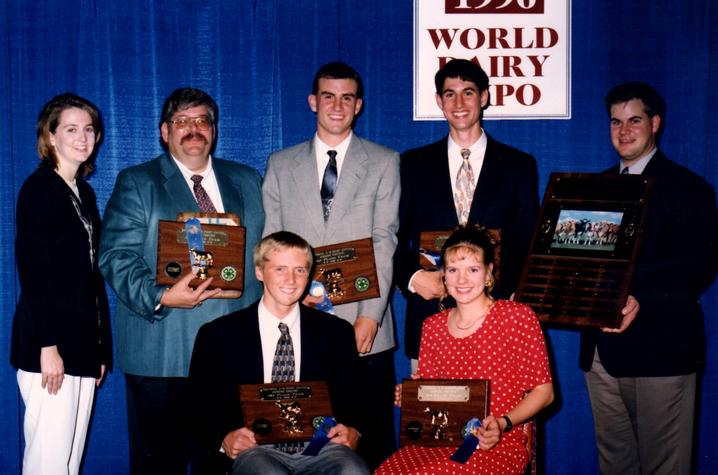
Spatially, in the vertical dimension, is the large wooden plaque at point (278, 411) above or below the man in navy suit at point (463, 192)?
below

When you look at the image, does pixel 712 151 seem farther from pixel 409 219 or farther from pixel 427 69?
pixel 409 219

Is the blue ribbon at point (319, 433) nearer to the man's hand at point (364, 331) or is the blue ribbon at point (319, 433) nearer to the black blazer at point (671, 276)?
the man's hand at point (364, 331)

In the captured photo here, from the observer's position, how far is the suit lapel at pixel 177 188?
3.23 meters

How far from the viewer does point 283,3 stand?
156 inches

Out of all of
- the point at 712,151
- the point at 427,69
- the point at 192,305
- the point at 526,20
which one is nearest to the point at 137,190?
the point at 192,305

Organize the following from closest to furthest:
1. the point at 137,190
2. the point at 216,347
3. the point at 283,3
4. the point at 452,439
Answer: the point at 452,439 → the point at 216,347 → the point at 137,190 → the point at 283,3

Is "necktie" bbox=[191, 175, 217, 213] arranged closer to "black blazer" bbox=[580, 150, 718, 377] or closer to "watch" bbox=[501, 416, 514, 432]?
"watch" bbox=[501, 416, 514, 432]

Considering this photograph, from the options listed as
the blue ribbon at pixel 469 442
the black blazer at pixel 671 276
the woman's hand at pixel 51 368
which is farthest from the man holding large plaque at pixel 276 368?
the black blazer at pixel 671 276

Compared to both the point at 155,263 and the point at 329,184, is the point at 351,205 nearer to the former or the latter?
the point at 329,184

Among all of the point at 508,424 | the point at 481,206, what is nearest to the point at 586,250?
the point at 481,206

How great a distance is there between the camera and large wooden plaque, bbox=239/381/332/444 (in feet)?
8.41

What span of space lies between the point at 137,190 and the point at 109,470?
1.85 meters

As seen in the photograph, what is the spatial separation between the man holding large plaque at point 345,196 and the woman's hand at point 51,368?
1037 mm

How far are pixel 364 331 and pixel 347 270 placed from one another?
0.32 metres
